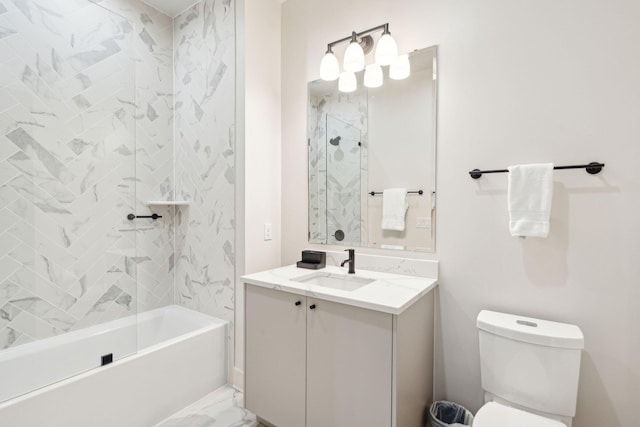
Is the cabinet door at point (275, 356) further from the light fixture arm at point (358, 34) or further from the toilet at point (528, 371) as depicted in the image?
the light fixture arm at point (358, 34)

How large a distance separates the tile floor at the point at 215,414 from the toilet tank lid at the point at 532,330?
54.5 inches

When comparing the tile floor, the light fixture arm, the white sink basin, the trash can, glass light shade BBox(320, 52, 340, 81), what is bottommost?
the tile floor

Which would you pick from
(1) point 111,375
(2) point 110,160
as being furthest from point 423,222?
(2) point 110,160

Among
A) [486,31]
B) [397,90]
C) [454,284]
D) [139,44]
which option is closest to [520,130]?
[486,31]

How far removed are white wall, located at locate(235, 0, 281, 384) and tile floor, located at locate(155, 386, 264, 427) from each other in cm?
22

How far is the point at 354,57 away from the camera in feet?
6.15

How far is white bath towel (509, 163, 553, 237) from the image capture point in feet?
4.53

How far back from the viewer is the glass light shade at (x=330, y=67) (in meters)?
1.98

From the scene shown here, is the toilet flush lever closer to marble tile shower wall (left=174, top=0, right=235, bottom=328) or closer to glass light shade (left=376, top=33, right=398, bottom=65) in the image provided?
glass light shade (left=376, top=33, right=398, bottom=65)

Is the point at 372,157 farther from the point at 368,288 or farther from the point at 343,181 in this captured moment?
the point at 368,288

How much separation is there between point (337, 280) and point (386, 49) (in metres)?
1.37

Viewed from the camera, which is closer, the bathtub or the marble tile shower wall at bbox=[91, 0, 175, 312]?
the bathtub

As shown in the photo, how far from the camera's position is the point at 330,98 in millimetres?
2150

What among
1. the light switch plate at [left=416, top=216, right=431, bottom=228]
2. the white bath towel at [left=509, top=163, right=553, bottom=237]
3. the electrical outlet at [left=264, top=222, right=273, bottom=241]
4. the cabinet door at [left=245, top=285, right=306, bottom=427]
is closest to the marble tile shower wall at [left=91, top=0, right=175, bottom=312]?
the electrical outlet at [left=264, top=222, right=273, bottom=241]
